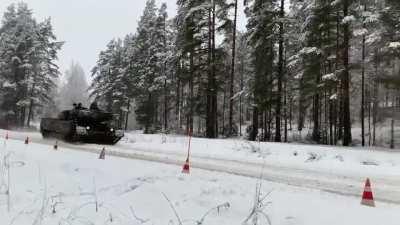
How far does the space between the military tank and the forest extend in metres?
4.80

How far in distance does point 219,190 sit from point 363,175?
6.15 meters

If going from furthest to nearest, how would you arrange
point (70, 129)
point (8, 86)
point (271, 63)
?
point (8, 86) → point (271, 63) → point (70, 129)

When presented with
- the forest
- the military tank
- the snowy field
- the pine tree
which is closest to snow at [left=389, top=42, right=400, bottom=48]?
the forest

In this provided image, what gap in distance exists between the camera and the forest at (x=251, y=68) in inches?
980

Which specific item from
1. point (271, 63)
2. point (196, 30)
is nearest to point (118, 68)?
point (196, 30)

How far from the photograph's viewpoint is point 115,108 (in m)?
54.2

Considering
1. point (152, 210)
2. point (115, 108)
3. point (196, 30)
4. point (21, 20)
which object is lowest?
point (152, 210)

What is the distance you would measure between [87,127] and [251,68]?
30.7 metres

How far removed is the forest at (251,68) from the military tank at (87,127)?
480 cm

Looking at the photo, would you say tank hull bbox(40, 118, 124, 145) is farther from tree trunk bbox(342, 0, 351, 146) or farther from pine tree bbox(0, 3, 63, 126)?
pine tree bbox(0, 3, 63, 126)

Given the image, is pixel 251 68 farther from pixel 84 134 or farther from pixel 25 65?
pixel 84 134

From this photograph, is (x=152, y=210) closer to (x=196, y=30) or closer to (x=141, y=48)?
(x=196, y=30)

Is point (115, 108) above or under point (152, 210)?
above

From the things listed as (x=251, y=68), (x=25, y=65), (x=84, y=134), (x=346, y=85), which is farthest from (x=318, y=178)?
(x=25, y=65)
